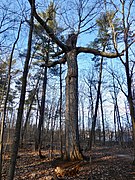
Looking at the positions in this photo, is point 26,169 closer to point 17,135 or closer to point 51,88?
point 17,135

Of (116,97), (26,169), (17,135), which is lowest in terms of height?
(26,169)

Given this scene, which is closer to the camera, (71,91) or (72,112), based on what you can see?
(72,112)

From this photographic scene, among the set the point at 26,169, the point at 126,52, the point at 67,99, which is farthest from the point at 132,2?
the point at 26,169

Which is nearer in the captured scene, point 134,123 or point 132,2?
point 134,123

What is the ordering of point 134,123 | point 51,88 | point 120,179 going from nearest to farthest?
point 120,179
point 134,123
point 51,88

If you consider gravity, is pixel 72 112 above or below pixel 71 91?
below

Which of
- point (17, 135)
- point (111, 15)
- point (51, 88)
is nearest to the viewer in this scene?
point (17, 135)

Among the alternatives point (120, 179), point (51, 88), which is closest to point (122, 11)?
point (120, 179)

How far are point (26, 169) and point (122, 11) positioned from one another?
28.8 feet

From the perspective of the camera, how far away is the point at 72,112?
8.34m

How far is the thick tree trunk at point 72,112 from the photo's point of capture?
777 centimetres

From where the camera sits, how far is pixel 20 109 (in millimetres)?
5074

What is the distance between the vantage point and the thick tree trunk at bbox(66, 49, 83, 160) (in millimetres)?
7773

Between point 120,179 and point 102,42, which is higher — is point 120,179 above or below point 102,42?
below
